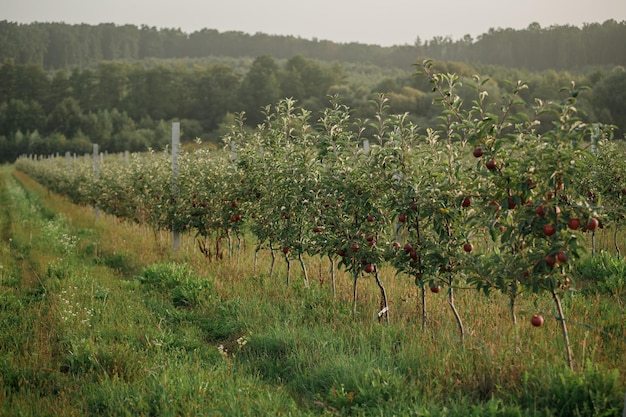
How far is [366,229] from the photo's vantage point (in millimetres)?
6305

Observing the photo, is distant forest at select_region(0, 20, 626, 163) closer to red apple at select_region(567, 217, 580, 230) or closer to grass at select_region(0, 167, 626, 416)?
grass at select_region(0, 167, 626, 416)

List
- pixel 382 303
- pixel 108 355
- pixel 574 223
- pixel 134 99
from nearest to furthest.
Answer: pixel 574 223 → pixel 108 355 → pixel 382 303 → pixel 134 99

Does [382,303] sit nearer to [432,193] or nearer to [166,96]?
[432,193]

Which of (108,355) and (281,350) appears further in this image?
(281,350)

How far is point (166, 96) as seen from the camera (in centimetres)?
6881

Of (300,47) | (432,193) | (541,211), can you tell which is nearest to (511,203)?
(541,211)

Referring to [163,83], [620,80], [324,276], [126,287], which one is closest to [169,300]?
[126,287]

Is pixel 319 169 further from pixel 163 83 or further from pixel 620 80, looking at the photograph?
pixel 163 83

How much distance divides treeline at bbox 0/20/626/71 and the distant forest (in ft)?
0.69

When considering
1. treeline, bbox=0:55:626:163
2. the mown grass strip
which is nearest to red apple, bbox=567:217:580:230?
the mown grass strip

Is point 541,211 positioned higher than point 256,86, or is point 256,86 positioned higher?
point 256,86

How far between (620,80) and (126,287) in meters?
44.4

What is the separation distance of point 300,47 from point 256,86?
54.3 metres

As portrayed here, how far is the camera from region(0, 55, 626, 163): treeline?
53.7 meters
